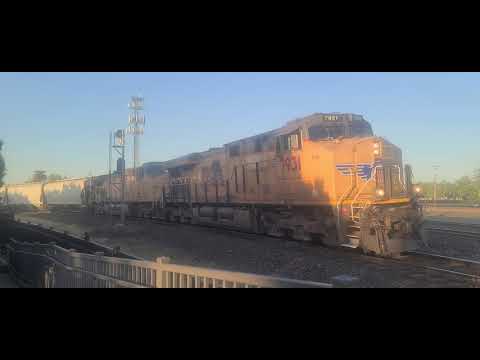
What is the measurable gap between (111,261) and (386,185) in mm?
9269

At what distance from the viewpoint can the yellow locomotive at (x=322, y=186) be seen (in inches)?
455

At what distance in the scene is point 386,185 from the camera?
493 inches

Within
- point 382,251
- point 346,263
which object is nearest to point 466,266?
point 382,251

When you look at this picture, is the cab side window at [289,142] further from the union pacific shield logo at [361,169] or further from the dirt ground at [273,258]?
the dirt ground at [273,258]

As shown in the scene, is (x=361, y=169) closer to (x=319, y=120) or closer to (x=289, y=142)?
(x=319, y=120)

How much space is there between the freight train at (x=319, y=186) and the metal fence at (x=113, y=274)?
746cm

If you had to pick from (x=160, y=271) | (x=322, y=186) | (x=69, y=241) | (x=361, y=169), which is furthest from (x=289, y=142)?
(x=69, y=241)

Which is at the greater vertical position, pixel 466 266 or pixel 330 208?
pixel 330 208

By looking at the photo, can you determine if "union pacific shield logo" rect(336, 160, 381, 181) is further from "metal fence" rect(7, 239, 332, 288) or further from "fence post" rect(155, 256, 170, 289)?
"fence post" rect(155, 256, 170, 289)

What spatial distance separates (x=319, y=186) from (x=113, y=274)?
793cm

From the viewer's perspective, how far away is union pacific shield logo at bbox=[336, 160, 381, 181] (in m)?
12.5

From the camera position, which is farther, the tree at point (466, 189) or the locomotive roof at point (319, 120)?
the tree at point (466, 189)

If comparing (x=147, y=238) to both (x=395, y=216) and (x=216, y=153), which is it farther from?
(x=395, y=216)

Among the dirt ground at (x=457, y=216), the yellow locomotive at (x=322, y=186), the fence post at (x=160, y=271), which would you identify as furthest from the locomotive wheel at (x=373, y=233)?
the dirt ground at (x=457, y=216)
